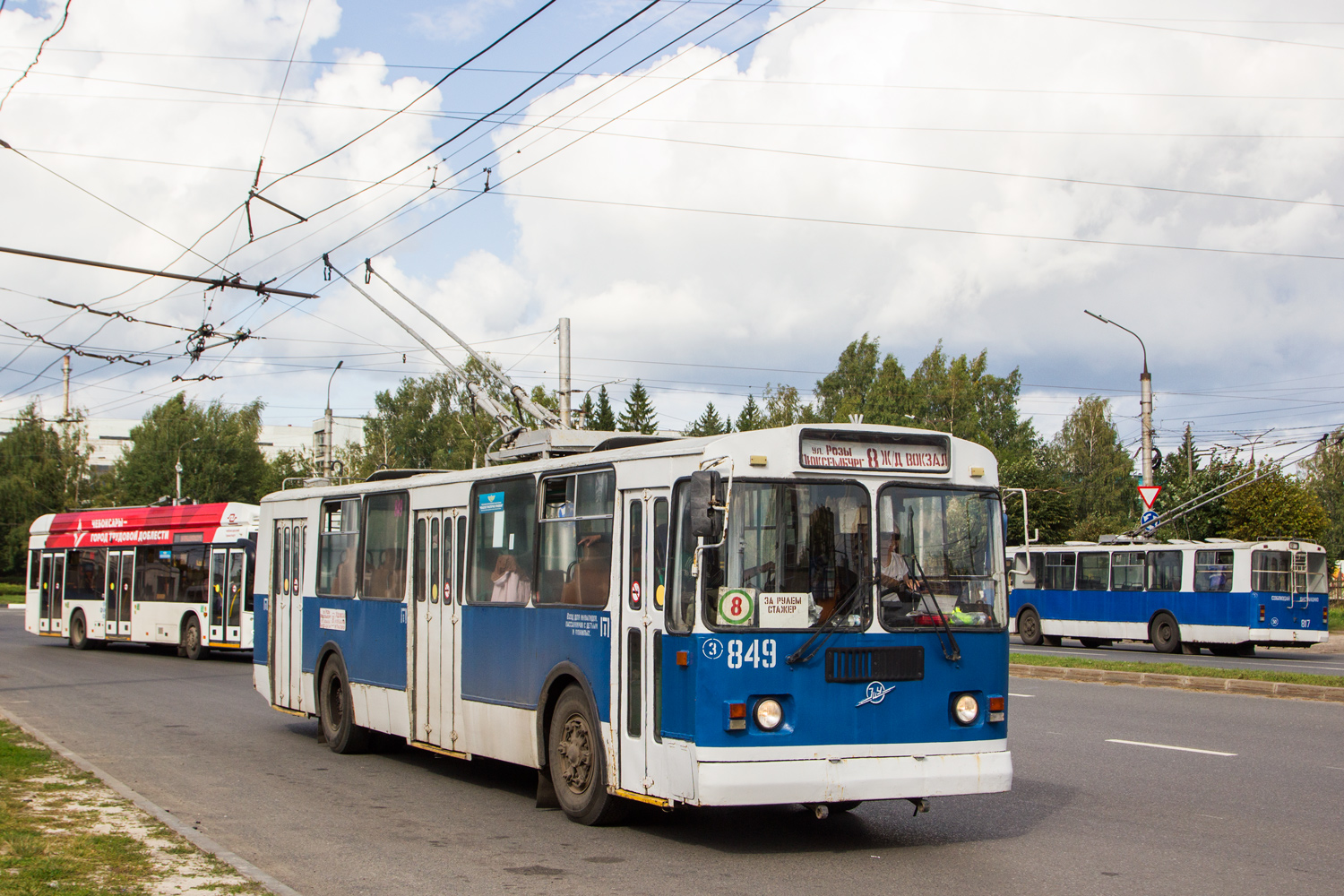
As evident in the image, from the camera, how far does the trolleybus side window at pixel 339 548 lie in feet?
44.2

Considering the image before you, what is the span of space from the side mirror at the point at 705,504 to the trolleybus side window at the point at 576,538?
147cm

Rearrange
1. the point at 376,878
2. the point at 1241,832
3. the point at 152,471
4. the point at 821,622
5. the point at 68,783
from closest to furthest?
the point at 376,878, the point at 821,622, the point at 1241,832, the point at 68,783, the point at 152,471

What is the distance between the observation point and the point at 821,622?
8102 millimetres

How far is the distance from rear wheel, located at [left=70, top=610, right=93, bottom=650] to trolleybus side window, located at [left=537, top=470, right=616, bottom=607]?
25.5 metres

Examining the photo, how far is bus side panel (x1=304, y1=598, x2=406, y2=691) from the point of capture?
12.3 m

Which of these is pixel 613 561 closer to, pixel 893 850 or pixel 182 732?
pixel 893 850

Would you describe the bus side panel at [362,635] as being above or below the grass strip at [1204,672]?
above

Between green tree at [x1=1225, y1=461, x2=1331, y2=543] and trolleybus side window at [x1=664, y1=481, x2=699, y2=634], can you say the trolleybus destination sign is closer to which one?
trolleybus side window at [x1=664, y1=481, x2=699, y2=634]

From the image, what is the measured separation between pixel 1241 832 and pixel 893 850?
240cm

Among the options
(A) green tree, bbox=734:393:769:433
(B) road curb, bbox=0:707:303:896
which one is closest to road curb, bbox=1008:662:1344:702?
(B) road curb, bbox=0:707:303:896

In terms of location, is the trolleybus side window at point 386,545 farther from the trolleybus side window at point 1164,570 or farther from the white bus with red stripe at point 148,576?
the trolleybus side window at point 1164,570

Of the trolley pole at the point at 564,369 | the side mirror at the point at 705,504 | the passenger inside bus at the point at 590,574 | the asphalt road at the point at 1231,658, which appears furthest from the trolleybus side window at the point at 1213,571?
the side mirror at the point at 705,504

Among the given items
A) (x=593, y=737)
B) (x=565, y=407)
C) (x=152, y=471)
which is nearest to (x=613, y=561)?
(x=593, y=737)

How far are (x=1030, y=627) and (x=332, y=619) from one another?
26.8 meters
